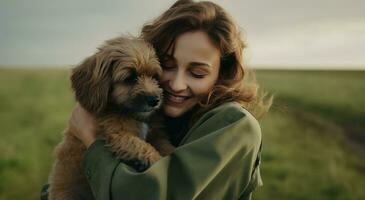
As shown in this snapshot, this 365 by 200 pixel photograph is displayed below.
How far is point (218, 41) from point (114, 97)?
86 centimetres

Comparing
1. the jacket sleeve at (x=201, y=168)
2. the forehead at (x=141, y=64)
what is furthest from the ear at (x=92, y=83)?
the jacket sleeve at (x=201, y=168)

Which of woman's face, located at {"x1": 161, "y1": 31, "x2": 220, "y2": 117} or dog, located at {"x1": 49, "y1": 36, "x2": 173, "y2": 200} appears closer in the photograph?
woman's face, located at {"x1": 161, "y1": 31, "x2": 220, "y2": 117}

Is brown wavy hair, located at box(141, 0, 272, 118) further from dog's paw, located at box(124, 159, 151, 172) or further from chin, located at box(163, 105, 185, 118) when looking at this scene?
dog's paw, located at box(124, 159, 151, 172)

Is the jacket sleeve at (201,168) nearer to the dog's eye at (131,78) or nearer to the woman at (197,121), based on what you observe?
the woman at (197,121)

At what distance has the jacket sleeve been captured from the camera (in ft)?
11.8

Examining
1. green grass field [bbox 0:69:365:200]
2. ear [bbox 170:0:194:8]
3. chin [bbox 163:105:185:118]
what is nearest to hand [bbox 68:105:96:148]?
chin [bbox 163:105:185:118]

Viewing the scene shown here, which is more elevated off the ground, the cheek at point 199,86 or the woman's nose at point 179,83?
the woman's nose at point 179,83

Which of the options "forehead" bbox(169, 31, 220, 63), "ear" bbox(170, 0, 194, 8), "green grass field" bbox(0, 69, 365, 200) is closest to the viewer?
"forehead" bbox(169, 31, 220, 63)

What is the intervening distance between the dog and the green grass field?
8125mm

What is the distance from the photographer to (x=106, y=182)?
3.73 m

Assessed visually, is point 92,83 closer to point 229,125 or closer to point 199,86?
point 199,86

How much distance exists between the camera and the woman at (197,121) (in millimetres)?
3621

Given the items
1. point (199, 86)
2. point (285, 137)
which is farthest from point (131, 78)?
point (285, 137)

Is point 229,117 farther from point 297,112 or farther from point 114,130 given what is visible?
point 297,112
